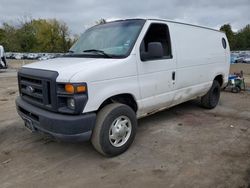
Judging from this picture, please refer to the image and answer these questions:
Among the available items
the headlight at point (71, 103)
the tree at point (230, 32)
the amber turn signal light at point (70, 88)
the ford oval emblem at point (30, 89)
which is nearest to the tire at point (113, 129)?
the headlight at point (71, 103)

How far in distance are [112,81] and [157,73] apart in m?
1.09

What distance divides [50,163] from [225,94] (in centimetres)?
735

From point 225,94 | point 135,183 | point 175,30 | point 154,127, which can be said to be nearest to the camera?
point 135,183

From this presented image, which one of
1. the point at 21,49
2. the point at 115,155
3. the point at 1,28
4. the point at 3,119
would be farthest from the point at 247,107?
the point at 1,28

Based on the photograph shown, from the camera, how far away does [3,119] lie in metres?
6.05

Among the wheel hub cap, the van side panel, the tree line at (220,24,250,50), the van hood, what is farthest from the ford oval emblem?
the tree line at (220,24,250,50)

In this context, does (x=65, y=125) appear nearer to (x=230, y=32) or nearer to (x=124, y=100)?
(x=124, y=100)

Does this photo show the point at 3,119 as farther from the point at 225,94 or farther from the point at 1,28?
the point at 1,28

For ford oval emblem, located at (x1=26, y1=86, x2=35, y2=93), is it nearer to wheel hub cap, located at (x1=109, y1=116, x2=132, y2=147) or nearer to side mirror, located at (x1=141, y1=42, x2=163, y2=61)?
wheel hub cap, located at (x1=109, y1=116, x2=132, y2=147)

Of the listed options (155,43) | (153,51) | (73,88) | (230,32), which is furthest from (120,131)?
(230,32)

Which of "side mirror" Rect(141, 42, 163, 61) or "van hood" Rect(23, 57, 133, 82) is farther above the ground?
"side mirror" Rect(141, 42, 163, 61)

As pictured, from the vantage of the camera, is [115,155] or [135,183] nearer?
[135,183]

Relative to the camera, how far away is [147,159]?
389cm

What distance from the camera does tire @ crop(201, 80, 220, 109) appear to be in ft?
21.6
